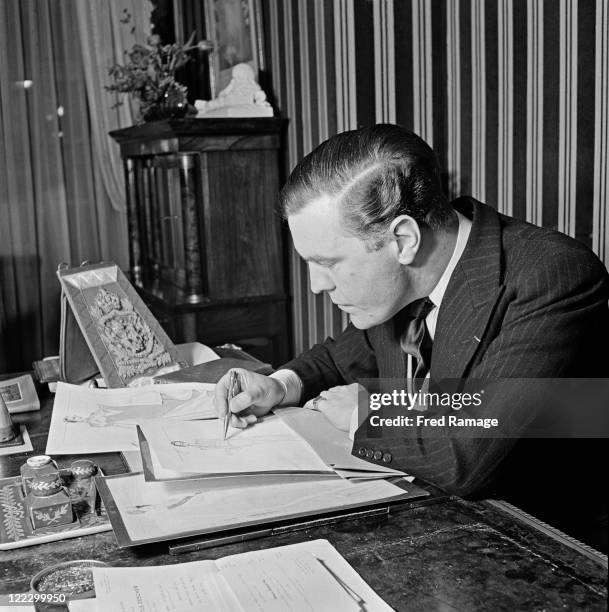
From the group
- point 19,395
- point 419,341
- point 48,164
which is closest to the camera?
point 419,341

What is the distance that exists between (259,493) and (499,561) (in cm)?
44

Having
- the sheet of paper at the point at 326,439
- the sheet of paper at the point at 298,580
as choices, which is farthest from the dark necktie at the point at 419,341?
the sheet of paper at the point at 298,580

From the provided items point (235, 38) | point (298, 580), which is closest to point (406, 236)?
point (298, 580)

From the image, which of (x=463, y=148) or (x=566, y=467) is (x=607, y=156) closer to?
(x=463, y=148)

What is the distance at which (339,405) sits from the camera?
178 cm

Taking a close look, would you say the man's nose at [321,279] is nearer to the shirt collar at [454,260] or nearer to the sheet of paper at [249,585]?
the shirt collar at [454,260]

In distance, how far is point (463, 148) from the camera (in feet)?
9.28

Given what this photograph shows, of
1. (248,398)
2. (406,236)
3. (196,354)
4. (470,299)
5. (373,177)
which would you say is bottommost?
(196,354)

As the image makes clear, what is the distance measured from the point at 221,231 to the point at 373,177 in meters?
2.35

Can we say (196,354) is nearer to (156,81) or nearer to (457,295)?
(457,295)

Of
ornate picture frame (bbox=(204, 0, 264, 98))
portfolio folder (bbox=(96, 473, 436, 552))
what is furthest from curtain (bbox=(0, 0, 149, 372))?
portfolio folder (bbox=(96, 473, 436, 552))

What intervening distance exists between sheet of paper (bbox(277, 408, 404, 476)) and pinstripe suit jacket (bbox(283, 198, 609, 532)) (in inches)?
1.3
